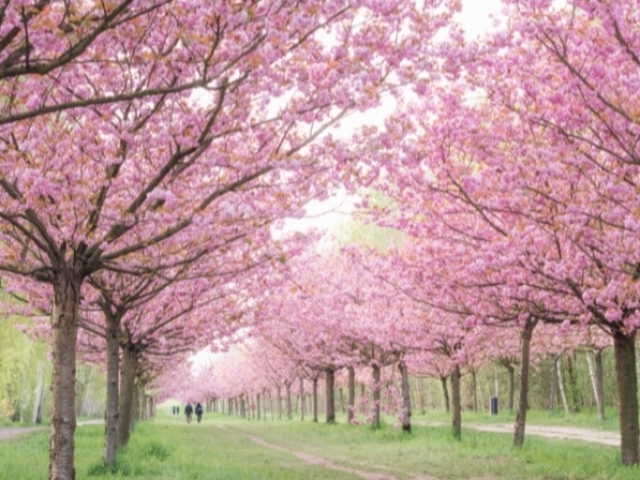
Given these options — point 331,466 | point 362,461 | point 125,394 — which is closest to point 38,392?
point 125,394

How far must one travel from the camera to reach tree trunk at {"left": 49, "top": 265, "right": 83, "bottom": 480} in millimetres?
8781

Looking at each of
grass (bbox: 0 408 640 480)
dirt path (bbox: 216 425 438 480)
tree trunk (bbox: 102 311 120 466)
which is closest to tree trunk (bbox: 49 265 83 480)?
grass (bbox: 0 408 640 480)

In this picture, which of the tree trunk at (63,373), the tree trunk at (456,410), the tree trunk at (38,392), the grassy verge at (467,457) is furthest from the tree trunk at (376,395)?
the tree trunk at (38,392)

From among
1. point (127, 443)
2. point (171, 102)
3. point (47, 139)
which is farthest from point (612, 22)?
point (127, 443)

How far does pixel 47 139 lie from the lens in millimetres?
8227

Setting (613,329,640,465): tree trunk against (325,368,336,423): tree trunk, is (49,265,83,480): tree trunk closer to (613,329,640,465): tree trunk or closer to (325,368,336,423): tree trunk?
(613,329,640,465): tree trunk

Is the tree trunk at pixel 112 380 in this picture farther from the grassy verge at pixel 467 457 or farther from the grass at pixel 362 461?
the grassy verge at pixel 467 457

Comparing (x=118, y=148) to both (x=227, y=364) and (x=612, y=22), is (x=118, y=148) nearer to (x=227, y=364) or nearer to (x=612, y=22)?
(x=612, y=22)

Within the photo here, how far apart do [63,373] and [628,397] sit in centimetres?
1032

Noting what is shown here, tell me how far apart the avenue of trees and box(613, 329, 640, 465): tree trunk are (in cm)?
4

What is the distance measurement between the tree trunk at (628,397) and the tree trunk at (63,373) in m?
9.84

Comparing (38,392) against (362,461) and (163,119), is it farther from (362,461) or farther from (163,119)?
(163,119)

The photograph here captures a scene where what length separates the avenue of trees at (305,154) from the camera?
633cm

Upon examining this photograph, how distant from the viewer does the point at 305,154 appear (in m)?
Result: 8.52
